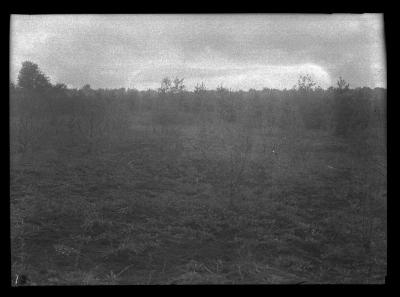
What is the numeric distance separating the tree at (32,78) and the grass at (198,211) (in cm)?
122

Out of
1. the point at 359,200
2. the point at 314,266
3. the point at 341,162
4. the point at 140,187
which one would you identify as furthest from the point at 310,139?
the point at 140,187

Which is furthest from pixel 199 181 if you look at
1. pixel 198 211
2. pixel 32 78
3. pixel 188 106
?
pixel 32 78

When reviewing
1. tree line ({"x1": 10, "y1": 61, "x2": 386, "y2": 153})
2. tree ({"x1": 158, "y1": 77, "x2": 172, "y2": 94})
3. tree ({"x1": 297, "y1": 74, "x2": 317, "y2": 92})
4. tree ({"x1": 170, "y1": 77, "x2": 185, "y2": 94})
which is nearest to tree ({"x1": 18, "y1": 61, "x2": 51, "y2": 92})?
tree line ({"x1": 10, "y1": 61, "x2": 386, "y2": 153})

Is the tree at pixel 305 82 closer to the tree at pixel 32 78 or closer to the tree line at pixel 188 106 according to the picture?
the tree line at pixel 188 106

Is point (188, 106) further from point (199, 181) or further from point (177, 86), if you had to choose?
point (199, 181)

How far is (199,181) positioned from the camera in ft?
22.1

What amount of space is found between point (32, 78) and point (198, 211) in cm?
461

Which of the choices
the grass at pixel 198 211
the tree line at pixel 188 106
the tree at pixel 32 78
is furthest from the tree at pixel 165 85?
the tree at pixel 32 78

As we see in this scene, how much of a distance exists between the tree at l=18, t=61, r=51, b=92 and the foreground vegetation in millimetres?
38
